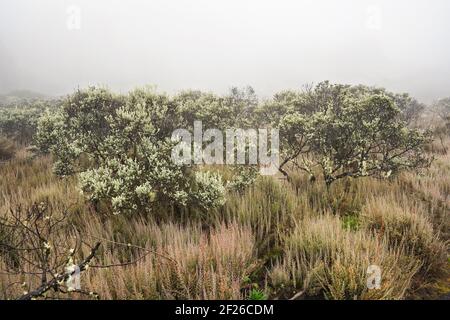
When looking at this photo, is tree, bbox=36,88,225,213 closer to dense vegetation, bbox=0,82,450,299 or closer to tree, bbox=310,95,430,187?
dense vegetation, bbox=0,82,450,299

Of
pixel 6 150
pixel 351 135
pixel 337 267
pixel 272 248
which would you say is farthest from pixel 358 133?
pixel 6 150

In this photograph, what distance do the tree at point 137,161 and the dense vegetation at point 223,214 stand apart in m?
0.03

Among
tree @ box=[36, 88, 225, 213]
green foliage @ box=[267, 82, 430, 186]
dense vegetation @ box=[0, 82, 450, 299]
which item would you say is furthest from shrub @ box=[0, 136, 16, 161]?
green foliage @ box=[267, 82, 430, 186]

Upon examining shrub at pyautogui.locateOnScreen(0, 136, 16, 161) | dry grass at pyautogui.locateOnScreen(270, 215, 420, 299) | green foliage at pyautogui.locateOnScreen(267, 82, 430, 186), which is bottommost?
dry grass at pyautogui.locateOnScreen(270, 215, 420, 299)

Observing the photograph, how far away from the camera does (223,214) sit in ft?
19.3

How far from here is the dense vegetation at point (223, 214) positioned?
383 cm

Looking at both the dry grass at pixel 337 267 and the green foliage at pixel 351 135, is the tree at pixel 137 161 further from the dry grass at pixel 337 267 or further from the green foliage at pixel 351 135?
the green foliage at pixel 351 135

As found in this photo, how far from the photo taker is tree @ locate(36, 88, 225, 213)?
565cm

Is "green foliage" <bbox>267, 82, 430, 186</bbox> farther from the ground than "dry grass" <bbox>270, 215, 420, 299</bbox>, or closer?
farther from the ground

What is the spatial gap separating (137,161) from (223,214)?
6.80ft

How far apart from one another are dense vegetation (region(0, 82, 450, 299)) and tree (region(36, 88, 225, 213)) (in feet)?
0.10

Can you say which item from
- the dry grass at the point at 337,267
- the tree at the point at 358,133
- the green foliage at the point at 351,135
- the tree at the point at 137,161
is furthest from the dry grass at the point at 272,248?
the tree at the point at 358,133

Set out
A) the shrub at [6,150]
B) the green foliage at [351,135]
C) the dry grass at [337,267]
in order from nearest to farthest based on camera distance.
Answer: the dry grass at [337,267], the green foliage at [351,135], the shrub at [6,150]
